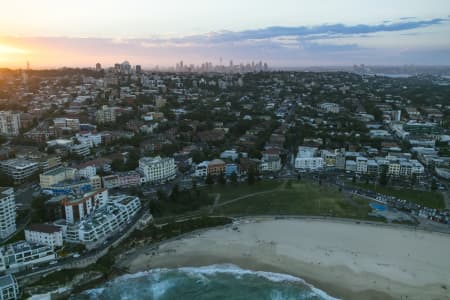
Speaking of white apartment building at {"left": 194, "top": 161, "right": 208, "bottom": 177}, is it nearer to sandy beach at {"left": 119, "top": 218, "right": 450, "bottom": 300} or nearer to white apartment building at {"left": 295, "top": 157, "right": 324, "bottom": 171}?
white apartment building at {"left": 295, "top": 157, "right": 324, "bottom": 171}

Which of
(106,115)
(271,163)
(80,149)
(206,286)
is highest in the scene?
(106,115)

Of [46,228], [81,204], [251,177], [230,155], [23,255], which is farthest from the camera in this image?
[230,155]

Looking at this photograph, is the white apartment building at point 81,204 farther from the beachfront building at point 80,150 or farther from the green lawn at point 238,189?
the beachfront building at point 80,150

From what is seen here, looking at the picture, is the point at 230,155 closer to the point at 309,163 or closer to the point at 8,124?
the point at 309,163

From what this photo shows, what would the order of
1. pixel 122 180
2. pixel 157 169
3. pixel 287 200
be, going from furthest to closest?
1. pixel 157 169
2. pixel 122 180
3. pixel 287 200

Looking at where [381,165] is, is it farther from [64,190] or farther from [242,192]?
[64,190]

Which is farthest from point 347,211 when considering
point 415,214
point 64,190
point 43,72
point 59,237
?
point 43,72

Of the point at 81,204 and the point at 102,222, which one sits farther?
the point at 81,204

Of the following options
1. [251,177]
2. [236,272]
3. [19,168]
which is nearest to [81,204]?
[236,272]
